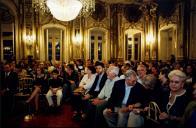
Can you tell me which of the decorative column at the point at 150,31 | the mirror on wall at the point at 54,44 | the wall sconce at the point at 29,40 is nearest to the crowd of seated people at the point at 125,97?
the wall sconce at the point at 29,40

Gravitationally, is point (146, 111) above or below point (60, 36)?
below

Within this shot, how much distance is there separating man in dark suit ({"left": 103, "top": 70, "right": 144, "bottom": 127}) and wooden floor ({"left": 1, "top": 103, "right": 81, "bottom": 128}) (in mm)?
1467

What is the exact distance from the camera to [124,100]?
4.23 m

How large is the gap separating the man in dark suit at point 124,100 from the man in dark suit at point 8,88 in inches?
127

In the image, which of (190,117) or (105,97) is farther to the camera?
(105,97)

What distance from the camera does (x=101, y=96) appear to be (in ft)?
17.3

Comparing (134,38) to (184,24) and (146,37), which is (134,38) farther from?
(184,24)

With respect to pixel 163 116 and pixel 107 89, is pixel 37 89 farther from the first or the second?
pixel 163 116

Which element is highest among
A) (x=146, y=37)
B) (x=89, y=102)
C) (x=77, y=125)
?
(x=146, y=37)

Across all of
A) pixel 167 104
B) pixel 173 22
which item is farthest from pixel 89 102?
pixel 173 22

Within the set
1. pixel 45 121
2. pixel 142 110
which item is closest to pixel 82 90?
pixel 45 121

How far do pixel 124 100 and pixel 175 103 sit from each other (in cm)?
103

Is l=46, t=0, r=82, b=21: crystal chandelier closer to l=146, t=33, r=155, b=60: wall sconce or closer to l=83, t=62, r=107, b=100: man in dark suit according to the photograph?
l=83, t=62, r=107, b=100: man in dark suit

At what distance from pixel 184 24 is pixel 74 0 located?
625cm
